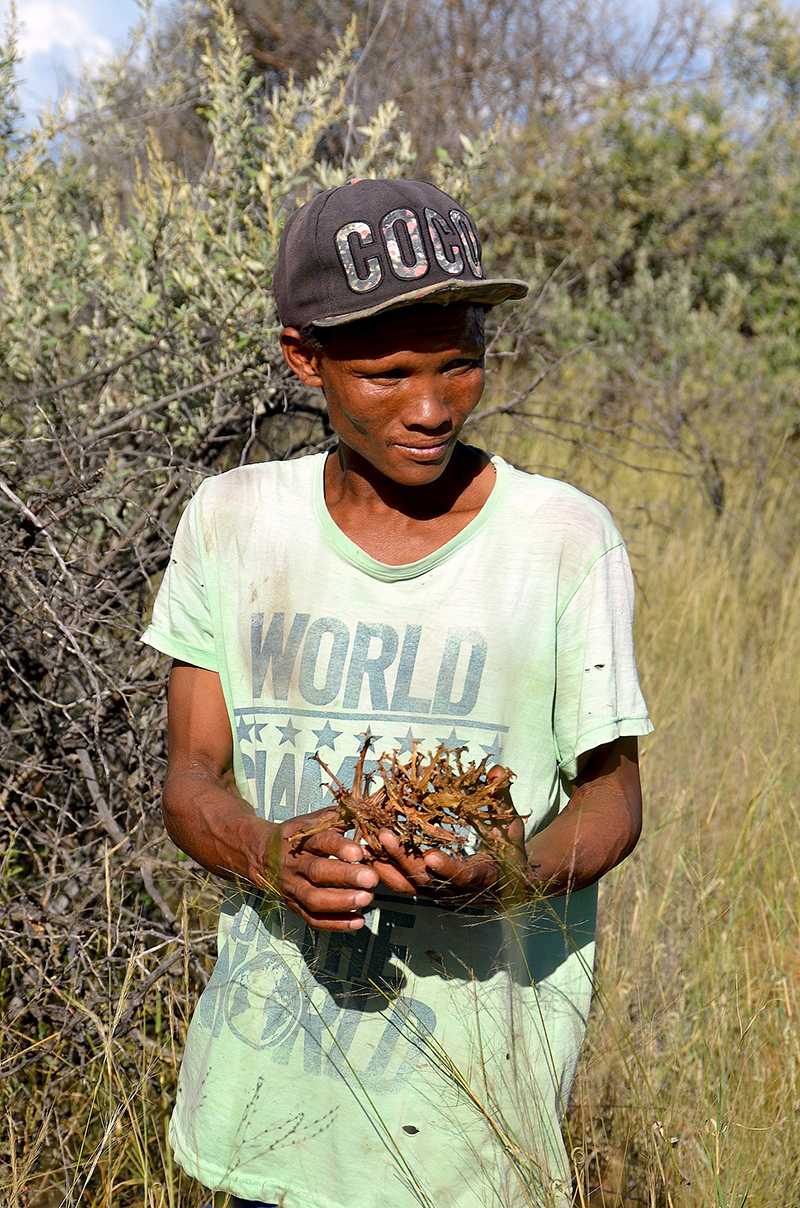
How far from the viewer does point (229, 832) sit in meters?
1.34

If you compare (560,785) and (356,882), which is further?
(560,785)

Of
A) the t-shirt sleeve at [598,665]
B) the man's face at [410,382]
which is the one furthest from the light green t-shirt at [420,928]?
the man's face at [410,382]

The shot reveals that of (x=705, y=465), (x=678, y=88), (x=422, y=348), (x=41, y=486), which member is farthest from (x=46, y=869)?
(x=678, y=88)

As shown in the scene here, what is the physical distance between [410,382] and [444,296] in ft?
0.37

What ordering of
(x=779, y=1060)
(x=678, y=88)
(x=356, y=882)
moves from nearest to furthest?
(x=356, y=882) → (x=779, y=1060) → (x=678, y=88)

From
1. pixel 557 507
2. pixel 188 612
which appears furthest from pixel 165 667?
pixel 557 507

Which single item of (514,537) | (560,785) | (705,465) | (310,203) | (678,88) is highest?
(678,88)

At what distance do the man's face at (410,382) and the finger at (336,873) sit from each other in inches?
19.2

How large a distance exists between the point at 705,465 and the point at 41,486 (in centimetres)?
338

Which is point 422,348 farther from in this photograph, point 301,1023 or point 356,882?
point 301,1023

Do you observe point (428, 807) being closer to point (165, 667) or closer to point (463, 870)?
point (463, 870)

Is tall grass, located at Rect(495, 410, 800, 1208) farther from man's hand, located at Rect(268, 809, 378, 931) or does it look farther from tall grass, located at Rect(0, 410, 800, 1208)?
man's hand, located at Rect(268, 809, 378, 931)

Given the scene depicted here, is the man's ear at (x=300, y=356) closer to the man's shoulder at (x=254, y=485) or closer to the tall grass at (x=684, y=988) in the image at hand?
the man's shoulder at (x=254, y=485)

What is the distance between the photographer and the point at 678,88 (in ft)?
28.9
